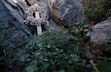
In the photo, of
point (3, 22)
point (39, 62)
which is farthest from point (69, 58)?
point (3, 22)

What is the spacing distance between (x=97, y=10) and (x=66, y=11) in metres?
2.03

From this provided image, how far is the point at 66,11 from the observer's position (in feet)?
17.6

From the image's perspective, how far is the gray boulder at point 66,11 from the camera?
529cm

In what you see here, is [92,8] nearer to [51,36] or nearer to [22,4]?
[51,36]

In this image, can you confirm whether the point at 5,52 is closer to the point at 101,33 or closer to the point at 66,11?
the point at 101,33

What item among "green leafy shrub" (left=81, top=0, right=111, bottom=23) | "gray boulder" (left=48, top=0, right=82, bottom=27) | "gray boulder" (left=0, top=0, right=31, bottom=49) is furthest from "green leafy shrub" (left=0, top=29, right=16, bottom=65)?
"gray boulder" (left=48, top=0, right=82, bottom=27)

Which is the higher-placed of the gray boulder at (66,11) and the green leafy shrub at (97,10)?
the gray boulder at (66,11)

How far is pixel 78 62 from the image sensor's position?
2314 millimetres

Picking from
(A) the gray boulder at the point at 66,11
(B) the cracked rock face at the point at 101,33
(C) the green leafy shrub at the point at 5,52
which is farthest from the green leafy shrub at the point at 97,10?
(C) the green leafy shrub at the point at 5,52

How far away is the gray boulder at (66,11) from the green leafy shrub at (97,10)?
1.41 m

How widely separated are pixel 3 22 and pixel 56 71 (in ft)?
8.49

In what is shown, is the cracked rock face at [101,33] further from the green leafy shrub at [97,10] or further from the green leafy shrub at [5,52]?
the green leafy shrub at [5,52]

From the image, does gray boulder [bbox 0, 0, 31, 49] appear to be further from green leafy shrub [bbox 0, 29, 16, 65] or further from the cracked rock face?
the cracked rock face

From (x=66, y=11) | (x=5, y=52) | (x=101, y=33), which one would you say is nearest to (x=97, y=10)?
(x=101, y=33)
